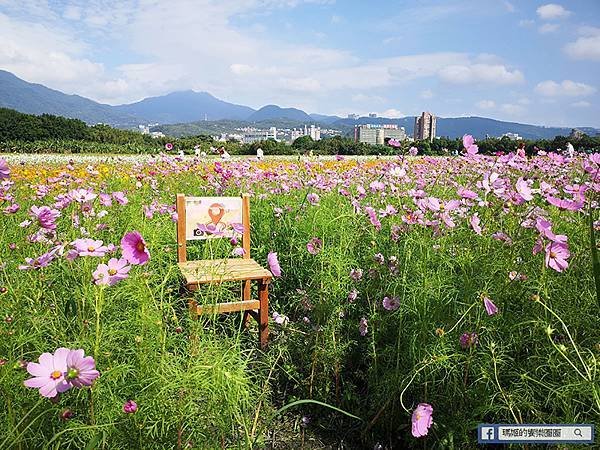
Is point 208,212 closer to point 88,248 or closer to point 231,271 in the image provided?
point 231,271

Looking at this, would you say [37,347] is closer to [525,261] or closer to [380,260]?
[380,260]

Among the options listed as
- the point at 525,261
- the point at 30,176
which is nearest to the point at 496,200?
the point at 525,261

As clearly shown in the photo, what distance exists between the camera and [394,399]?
5.98 feet

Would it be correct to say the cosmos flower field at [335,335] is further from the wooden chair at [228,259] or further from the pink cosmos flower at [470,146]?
the pink cosmos flower at [470,146]

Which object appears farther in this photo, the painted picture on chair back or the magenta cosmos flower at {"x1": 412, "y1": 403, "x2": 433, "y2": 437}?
the painted picture on chair back

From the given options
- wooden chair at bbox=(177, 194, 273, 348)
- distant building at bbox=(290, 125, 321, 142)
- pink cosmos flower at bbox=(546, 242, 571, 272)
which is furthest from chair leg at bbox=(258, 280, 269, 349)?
distant building at bbox=(290, 125, 321, 142)

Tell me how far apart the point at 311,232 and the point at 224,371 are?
184cm

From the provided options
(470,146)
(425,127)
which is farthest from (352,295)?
(425,127)

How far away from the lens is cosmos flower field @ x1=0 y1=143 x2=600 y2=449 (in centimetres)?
125

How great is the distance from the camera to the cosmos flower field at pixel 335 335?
4.09 feet

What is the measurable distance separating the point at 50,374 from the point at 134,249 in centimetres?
36

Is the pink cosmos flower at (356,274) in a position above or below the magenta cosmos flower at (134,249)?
below

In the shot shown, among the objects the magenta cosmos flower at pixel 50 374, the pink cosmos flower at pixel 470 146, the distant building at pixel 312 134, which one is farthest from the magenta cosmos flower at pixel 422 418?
the distant building at pixel 312 134

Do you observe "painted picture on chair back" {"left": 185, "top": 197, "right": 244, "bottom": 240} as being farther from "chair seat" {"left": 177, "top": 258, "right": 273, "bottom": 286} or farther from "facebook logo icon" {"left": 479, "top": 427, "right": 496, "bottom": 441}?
"facebook logo icon" {"left": 479, "top": 427, "right": 496, "bottom": 441}
